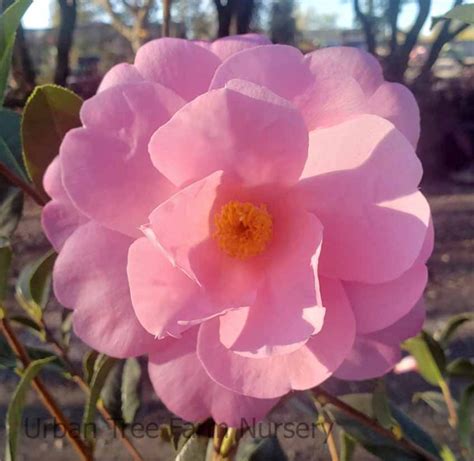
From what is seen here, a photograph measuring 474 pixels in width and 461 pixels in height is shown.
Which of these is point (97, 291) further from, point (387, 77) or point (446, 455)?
point (387, 77)

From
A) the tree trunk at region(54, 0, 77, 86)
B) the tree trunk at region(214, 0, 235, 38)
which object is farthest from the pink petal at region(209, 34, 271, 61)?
the tree trunk at region(54, 0, 77, 86)

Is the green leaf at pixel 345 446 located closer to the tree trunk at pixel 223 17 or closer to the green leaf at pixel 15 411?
the green leaf at pixel 15 411

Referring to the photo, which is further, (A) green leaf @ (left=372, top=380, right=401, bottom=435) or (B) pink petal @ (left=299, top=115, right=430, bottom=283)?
(A) green leaf @ (left=372, top=380, right=401, bottom=435)

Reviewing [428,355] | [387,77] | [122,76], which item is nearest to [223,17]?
[387,77]

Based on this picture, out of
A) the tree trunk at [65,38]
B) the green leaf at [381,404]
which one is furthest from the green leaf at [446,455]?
the tree trunk at [65,38]

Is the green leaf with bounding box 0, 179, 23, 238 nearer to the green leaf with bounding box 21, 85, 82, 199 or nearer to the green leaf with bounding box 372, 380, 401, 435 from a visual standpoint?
the green leaf with bounding box 21, 85, 82, 199
